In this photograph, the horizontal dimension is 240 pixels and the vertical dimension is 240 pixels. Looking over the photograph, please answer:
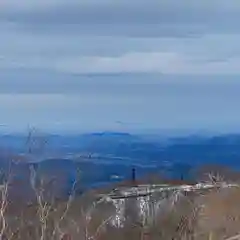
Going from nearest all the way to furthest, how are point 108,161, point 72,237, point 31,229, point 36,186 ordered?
point 36,186 → point 72,237 → point 31,229 → point 108,161

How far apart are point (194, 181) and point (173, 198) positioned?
0.92 m

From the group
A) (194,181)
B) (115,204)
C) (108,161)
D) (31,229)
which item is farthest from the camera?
(194,181)

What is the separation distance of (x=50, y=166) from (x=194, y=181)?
22.7ft

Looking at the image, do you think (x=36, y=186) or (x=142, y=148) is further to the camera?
(x=142, y=148)

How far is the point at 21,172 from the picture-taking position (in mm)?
8477

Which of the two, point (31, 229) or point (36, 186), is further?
point (31, 229)

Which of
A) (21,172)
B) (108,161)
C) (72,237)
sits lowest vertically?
(72,237)

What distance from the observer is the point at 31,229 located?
31.3 feet

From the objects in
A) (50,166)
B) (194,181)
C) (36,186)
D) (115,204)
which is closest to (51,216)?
(36,186)

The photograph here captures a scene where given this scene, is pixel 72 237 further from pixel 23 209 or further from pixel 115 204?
pixel 115 204

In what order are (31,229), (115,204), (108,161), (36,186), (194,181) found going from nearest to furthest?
1. (36,186)
2. (31,229)
3. (108,161)
4. (115,204)
5. (194,181)

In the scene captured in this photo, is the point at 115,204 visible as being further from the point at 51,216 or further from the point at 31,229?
the point at 51,216

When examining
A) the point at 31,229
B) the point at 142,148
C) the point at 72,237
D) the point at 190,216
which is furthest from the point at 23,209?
the point at 142,148

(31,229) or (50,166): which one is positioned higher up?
(50,166)
